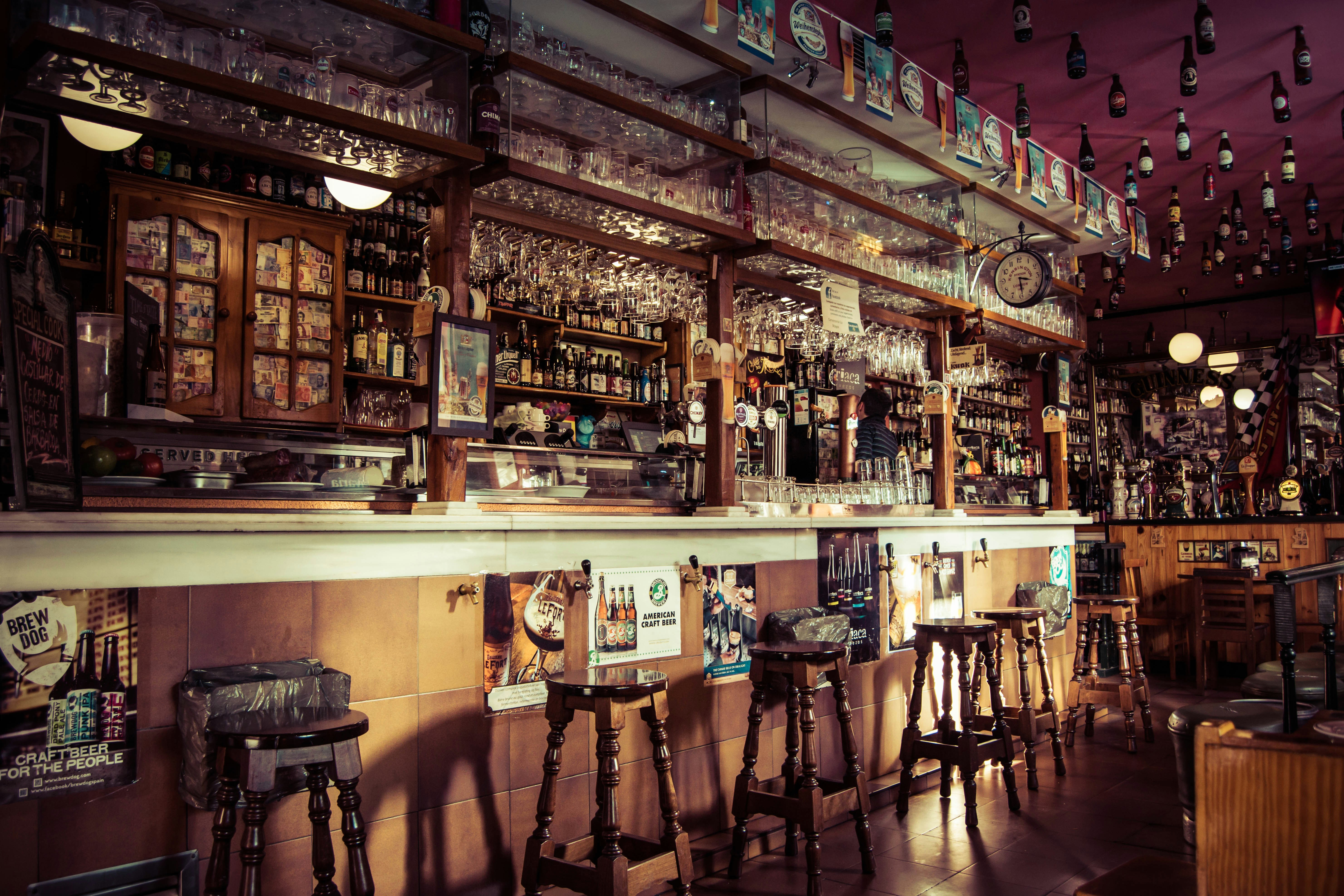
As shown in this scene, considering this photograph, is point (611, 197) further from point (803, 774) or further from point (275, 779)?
point (275, 779)

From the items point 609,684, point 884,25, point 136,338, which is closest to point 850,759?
point 609,684

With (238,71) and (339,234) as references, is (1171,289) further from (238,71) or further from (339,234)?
(238,71)

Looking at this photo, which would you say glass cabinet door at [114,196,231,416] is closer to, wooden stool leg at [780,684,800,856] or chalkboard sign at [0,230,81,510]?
chalkboard sign at [0,230,81,510]

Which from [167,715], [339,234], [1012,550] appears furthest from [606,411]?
[167,715]

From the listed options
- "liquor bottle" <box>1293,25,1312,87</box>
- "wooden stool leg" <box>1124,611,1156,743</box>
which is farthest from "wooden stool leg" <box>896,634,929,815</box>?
"liquor bottle" <box>1293,25,1312,87</box>

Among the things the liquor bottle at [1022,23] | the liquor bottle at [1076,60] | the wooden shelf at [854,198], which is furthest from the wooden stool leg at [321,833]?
the liquor bottle at [1076,60]

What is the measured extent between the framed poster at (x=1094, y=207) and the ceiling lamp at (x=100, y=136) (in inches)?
239

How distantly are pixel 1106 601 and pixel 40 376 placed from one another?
5435mm

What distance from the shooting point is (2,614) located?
2021 mm

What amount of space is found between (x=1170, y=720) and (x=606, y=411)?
437 cm

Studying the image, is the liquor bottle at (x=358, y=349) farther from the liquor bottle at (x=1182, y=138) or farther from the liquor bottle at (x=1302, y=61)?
the liquor bottle at (x=1302, y=61)

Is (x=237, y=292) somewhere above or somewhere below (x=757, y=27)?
below

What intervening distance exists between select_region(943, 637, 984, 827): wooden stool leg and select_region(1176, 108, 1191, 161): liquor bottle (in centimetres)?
384

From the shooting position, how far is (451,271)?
3.14 m
